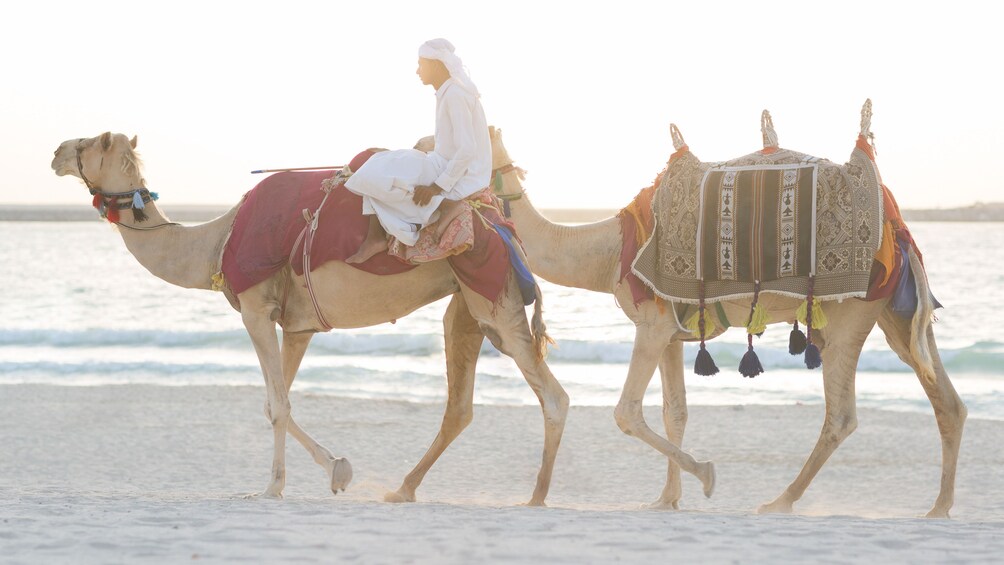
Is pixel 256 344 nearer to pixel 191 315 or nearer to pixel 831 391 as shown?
pixel 831 391

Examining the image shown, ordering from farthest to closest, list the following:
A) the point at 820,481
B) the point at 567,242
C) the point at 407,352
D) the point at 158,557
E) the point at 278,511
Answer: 1. the point at 407,352
2. the point at 820,481
3. the point at 567,242
4. the point at 278,511
5. the point at 158,557

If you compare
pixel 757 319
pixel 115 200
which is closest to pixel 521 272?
pixel 757 319

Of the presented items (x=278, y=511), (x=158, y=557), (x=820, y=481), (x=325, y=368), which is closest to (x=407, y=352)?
(x=325, y=368)

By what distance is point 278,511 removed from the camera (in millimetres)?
5836

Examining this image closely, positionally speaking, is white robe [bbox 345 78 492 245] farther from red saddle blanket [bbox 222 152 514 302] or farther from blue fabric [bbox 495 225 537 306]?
blue fabric [bbox 495 225 537 306]

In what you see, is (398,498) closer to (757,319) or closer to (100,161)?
(757,319)

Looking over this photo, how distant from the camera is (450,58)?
6598 millimetres

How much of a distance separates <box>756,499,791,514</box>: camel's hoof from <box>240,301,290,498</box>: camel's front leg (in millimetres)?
2764

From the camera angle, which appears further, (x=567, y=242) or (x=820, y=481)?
(x=820, y=481)

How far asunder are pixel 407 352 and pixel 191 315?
23.5 ft

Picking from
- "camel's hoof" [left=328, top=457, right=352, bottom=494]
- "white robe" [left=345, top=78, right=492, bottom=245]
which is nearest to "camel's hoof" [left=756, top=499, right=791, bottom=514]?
"camel's hoof" [left=328, top=457, right=352, bottom=494]

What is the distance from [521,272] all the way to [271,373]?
1.54 m

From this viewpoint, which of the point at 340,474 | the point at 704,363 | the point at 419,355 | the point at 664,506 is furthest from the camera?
the point at 419,355

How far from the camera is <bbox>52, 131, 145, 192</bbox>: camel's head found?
7.12 metres
